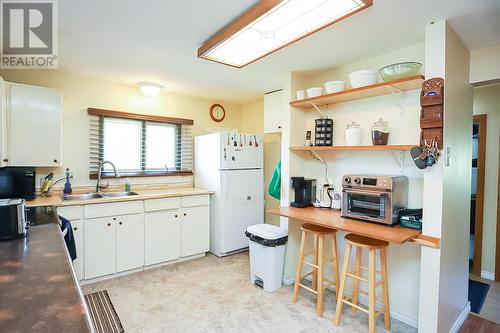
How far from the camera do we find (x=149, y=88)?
3449 mm

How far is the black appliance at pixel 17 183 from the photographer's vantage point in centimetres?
269

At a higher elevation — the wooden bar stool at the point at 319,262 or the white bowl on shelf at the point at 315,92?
the white bowl on shelf at the point at 315,92

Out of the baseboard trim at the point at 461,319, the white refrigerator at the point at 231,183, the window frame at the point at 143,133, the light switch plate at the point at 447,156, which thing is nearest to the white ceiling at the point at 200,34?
the window frame at the point at 143,133

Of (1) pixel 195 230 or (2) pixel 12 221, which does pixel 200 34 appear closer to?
(2) pixel 12 221

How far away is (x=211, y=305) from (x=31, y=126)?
250 cm

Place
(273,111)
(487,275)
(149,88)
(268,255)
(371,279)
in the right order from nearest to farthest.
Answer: (371,279) → (268,255) → (487,275) → (149,88) → (273,111)

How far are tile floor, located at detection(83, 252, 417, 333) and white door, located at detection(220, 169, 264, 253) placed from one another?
A: 22.3 inches

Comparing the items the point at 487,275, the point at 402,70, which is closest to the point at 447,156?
the point at 402,70

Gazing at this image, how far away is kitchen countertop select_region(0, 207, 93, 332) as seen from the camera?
822 mm

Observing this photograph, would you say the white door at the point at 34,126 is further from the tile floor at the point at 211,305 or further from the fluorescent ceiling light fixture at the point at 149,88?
the tile floor at the point at 211,305

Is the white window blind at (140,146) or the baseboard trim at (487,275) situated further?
the white window blind at (140,146)

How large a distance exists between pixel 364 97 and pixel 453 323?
1.96 m

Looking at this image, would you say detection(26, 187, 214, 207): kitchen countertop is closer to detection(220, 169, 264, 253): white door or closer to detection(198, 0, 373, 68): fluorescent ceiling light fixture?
detection(220, 169, 264, 253): white door

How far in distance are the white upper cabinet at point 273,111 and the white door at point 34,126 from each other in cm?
243
